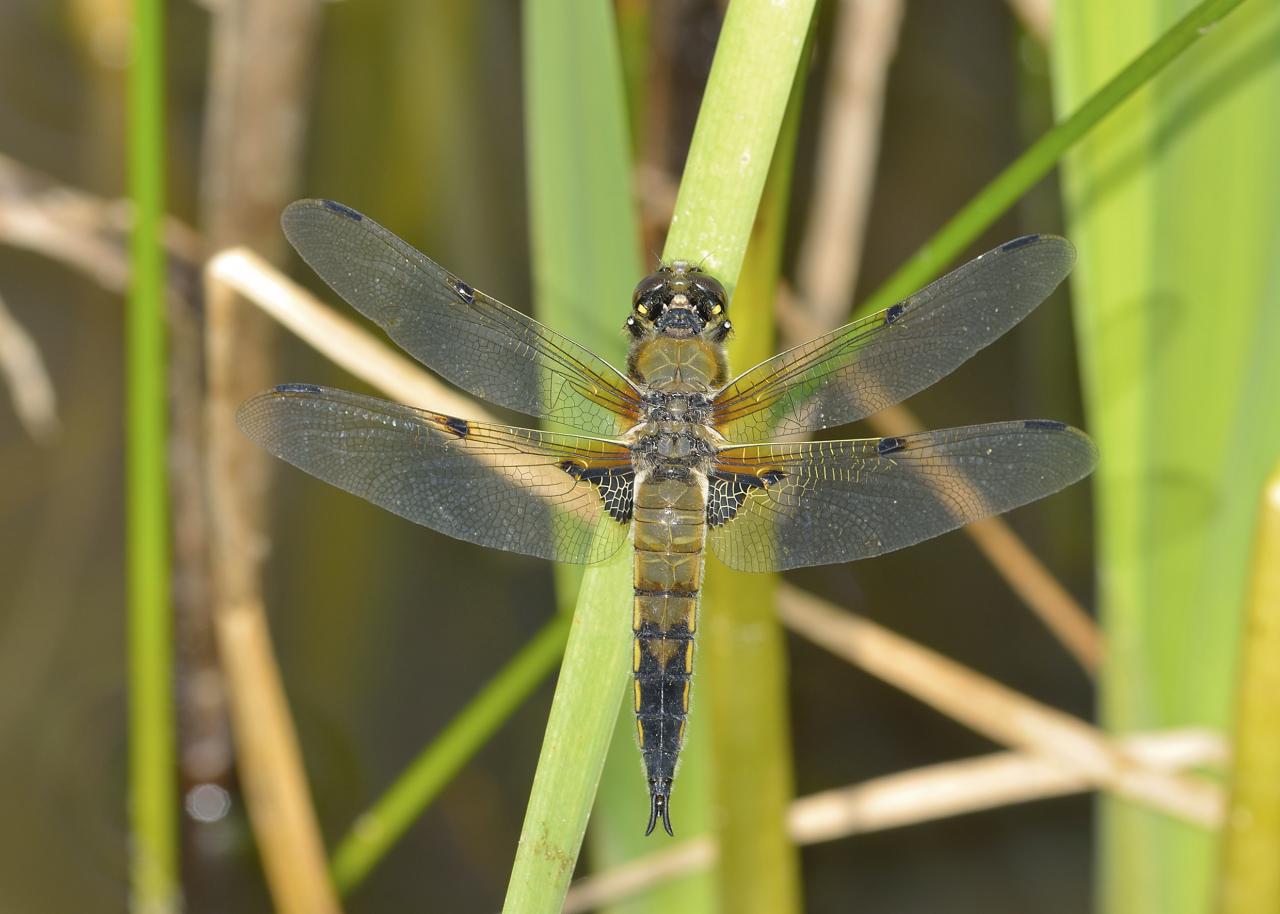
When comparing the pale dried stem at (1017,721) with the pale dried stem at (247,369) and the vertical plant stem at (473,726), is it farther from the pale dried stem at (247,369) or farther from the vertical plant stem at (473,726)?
the pale dried stem at (247,369)

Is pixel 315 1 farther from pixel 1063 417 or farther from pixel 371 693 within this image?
pixel 1063 417

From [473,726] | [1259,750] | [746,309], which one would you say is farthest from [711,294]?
[1259,750]

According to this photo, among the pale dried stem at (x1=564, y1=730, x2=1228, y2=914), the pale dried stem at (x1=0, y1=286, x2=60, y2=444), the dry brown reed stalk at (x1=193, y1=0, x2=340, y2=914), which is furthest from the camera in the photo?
the pale dried stem at (x1=0, y1=286, x2=60, y2=444)

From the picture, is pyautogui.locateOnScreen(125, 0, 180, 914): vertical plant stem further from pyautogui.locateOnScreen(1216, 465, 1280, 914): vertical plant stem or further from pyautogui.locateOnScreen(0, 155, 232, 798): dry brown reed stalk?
pyautogui.locateOnScreen(1216, 465, 1280, 914): vertical plant stem

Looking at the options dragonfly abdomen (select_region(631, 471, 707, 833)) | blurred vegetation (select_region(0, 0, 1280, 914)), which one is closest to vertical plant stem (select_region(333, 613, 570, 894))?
dragonfly abdomen (select_region(631, 471, 707, 833))

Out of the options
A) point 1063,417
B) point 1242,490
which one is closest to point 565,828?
point 1242,490

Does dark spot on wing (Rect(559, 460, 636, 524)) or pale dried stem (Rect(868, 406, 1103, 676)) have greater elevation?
pale dried stem (Rect(868, 406, 1103, 676))
